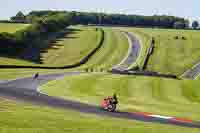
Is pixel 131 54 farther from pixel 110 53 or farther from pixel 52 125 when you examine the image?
pixel 52 125

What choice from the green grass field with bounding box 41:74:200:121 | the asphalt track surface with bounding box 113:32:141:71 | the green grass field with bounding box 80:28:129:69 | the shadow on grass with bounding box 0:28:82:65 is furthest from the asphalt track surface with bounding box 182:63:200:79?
the green grass field with bounding box 41:74:200:121

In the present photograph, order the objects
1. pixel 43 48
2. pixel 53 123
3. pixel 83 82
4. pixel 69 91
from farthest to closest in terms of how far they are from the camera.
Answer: pixel 43 48
pixel 83 82
pixel 69 91
pixel 53 123

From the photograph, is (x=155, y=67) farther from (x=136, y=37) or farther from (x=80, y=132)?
(x=80, y=132)

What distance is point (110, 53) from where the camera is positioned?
151 m

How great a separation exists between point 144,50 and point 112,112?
115 metres

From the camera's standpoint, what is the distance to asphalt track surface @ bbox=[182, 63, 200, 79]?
121 metres

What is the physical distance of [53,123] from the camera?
29078 millimetres

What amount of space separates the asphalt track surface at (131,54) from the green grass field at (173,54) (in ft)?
Result: 12.5

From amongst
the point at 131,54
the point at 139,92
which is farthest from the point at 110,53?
the point at 139,92

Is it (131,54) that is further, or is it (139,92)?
(131,54)

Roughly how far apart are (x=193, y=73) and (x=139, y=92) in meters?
61.9

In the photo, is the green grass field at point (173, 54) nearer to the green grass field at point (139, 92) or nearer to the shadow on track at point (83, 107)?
the green grass field at point (139, 92)

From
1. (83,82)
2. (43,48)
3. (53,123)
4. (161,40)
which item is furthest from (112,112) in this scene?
(161,40)

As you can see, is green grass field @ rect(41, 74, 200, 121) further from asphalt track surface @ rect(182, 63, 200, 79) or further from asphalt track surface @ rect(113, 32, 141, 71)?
asphalt track surface @ rect(113, 32, 141, 71)
